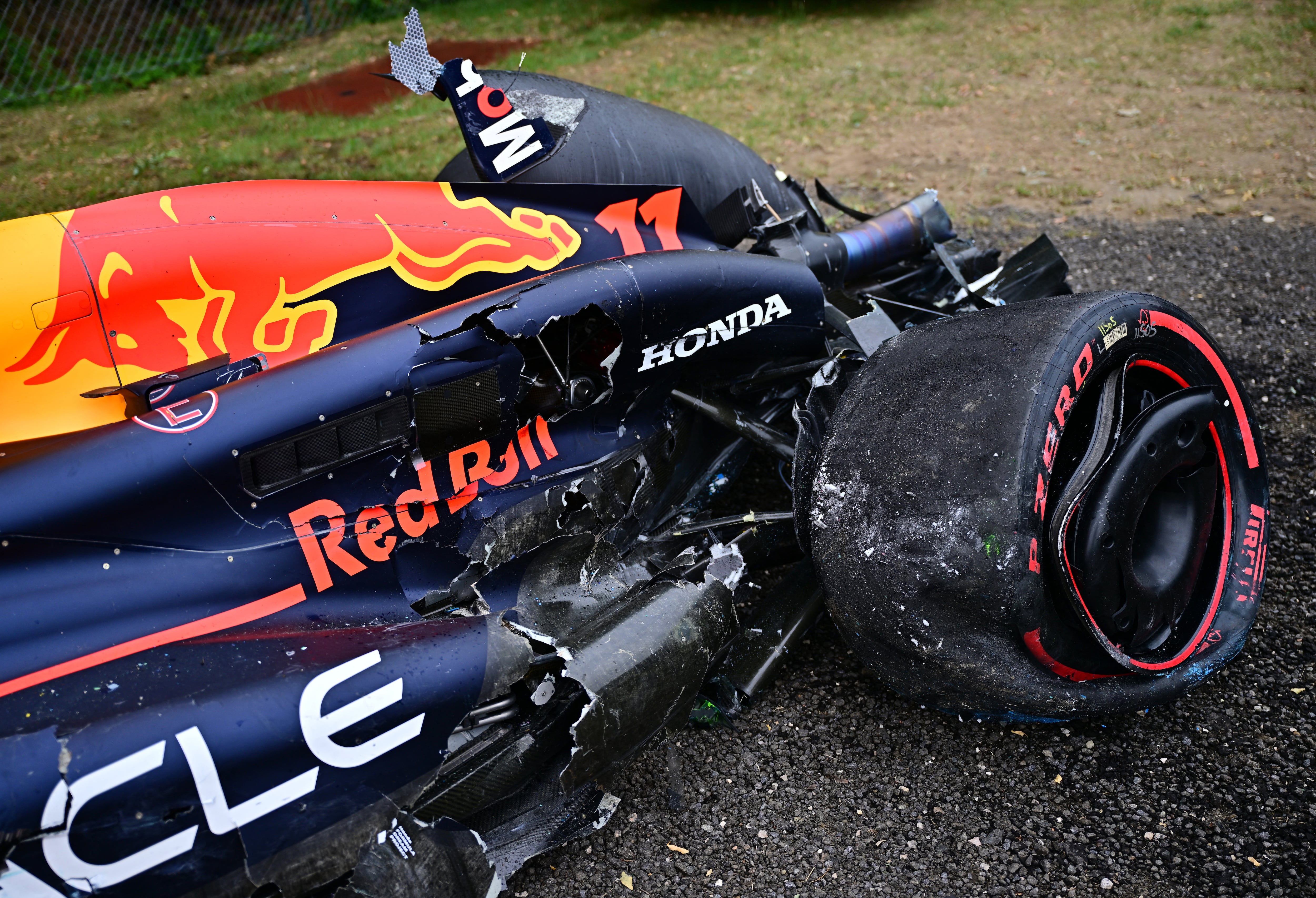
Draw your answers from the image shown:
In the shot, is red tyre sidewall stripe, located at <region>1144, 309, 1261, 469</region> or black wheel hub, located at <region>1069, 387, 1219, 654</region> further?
red tyre sidewall stripe, located at <region>1144, 309, 1261, 469</region>

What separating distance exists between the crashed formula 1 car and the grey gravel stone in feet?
0.52

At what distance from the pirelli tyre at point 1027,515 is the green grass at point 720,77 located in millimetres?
3981

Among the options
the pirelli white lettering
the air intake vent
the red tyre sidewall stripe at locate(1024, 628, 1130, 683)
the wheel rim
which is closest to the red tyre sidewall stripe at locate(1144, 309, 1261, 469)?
the wheel rim

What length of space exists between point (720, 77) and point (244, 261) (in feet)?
22.5

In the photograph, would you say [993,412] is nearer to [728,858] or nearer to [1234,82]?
[728,858]

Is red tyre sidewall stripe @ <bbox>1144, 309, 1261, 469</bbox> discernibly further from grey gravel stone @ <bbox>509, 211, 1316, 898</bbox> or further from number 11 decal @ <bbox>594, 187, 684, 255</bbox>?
→ number 11 decal @ <bbox>594, 187, 684, 255</bbox>

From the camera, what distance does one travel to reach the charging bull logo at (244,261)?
87.4 inches

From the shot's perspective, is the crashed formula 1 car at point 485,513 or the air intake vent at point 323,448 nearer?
the crashed formula 1 car at point 485,513

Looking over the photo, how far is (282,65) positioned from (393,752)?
32.1 feet

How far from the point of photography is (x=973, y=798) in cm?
242

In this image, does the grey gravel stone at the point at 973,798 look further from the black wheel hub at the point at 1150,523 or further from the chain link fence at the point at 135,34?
the chain link fence at the point at 135,34

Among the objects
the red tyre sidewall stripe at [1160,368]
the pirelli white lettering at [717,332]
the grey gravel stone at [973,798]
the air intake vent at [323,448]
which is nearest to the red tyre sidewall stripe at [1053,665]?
the grey gravel stone at [973,798]

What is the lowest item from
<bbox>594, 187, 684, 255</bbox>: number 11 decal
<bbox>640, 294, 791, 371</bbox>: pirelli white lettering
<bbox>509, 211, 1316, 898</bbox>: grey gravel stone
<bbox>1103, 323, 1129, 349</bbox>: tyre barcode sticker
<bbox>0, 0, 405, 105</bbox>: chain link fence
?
<bbox>509, 211, 1316, 898</bbox>: grey gravel stone

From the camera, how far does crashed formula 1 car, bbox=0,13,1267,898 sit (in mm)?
1832
